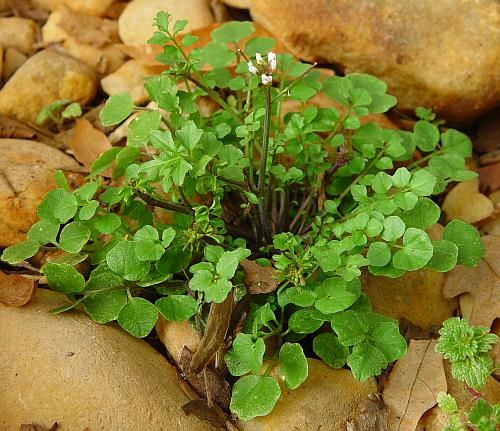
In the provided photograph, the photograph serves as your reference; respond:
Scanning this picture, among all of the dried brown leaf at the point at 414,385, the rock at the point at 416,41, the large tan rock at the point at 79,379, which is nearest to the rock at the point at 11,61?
the rock at the point at 416,41

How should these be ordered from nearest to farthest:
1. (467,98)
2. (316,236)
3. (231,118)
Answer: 1. (316,236)
2. (231,118)
3. (467,98)

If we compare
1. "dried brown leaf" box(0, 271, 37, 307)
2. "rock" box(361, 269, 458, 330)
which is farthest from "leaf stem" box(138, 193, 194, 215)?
"rock" box(361, 269, 458, 330)

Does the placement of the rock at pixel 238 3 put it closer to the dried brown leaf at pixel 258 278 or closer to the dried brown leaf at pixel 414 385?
the dried brown leaf at pixel 258 278

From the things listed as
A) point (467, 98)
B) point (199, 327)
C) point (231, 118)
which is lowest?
point (199, 327)

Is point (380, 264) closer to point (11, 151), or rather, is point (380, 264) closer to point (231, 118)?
point (231, 118)

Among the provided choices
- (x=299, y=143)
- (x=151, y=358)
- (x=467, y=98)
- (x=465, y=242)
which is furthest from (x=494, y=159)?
(x=151, y=358)

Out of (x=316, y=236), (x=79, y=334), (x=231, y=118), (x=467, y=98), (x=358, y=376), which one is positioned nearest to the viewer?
(x=358, y=376)
